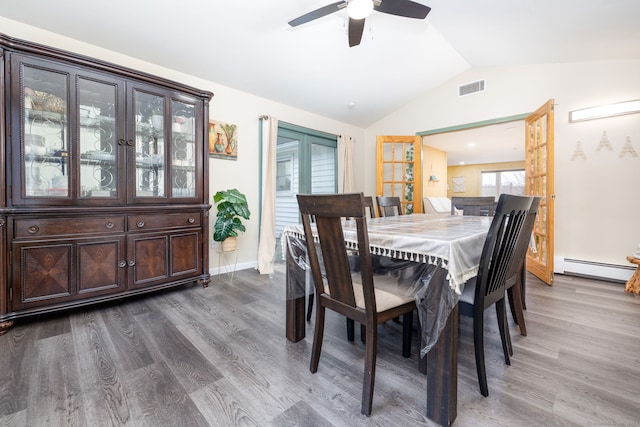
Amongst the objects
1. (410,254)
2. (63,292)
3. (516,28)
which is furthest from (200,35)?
(516,28)

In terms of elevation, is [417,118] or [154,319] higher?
[417,118]

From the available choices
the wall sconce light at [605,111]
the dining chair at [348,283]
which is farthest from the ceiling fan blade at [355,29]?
the wall sconce light at [605,111]

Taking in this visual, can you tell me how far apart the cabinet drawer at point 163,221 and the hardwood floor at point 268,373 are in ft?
2.38

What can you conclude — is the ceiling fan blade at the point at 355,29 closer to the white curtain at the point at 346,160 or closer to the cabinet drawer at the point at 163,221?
the cabinet drawer at the point at 163,221

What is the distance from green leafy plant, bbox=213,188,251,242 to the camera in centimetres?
315

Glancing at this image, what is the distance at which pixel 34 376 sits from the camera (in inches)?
58.5

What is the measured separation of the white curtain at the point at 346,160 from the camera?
16.6ft

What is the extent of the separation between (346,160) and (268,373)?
13.4ft

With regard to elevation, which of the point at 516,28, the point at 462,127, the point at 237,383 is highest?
the point at 516,28

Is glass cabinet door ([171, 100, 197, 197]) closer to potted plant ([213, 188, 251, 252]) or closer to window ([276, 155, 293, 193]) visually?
potted plant ([213, 188, 251, 252])

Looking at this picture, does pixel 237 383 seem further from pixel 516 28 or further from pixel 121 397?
pixel 516 28

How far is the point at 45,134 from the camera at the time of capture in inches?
83.7

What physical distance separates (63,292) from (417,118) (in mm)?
5157

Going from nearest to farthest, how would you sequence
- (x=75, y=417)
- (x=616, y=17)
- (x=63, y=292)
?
1. (x=75, y=417)
2. (x=63, y=292)
3. (x=616, y=17)
